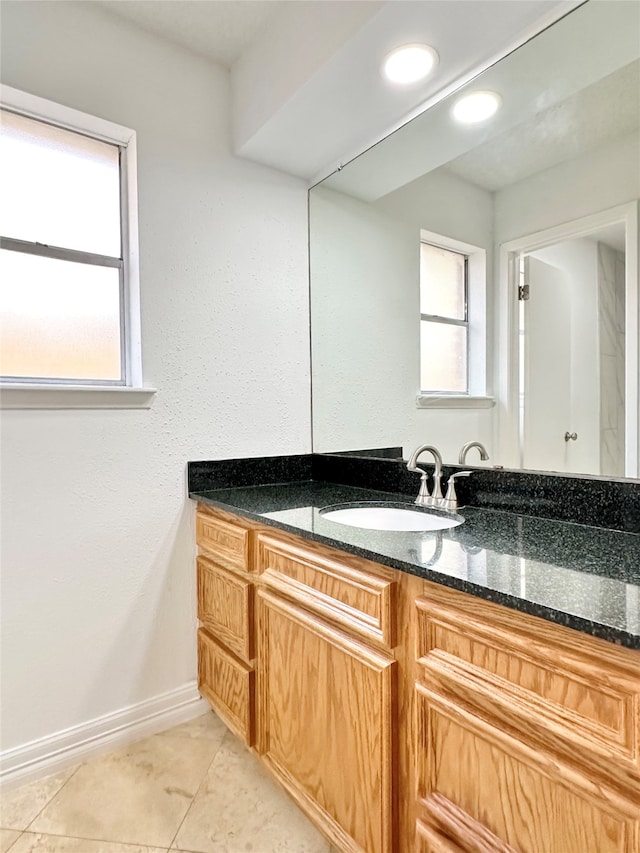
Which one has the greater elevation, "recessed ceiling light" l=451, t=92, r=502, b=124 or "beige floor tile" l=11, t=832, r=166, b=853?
"recessed ceiling light" l=451, t=92, r=502, b=124

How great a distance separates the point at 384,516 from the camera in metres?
1.57

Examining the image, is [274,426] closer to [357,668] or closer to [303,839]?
[357,668]

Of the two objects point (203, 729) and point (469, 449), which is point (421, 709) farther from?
point (203, 729)

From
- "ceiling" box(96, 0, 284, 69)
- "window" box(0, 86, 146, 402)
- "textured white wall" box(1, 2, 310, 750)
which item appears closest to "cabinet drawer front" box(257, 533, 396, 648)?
"textured white wall" box(1, 2, 310, 750)

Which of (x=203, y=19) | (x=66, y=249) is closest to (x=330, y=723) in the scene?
(x=66, y=249)

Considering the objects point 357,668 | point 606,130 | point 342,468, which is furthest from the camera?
point 342,468

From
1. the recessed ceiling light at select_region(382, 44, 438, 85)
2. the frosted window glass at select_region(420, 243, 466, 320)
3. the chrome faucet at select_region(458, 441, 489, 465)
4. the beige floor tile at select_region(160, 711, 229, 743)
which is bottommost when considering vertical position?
the beige floor tile at select_region(160, 711, 229, 743)

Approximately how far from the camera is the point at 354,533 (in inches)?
45.2

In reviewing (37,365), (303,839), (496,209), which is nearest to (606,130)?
(496,209)

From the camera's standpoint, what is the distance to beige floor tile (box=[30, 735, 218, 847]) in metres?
1.33

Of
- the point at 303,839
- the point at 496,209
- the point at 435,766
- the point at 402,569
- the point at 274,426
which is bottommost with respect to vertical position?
the point at 303,839

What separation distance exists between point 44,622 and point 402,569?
1.27 m

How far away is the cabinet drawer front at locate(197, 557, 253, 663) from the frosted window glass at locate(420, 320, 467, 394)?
3.13ft

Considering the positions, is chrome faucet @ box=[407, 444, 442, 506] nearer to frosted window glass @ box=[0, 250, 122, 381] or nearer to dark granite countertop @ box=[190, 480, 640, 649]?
dark granite countertop @ box=[190, 480, 640, 649]
